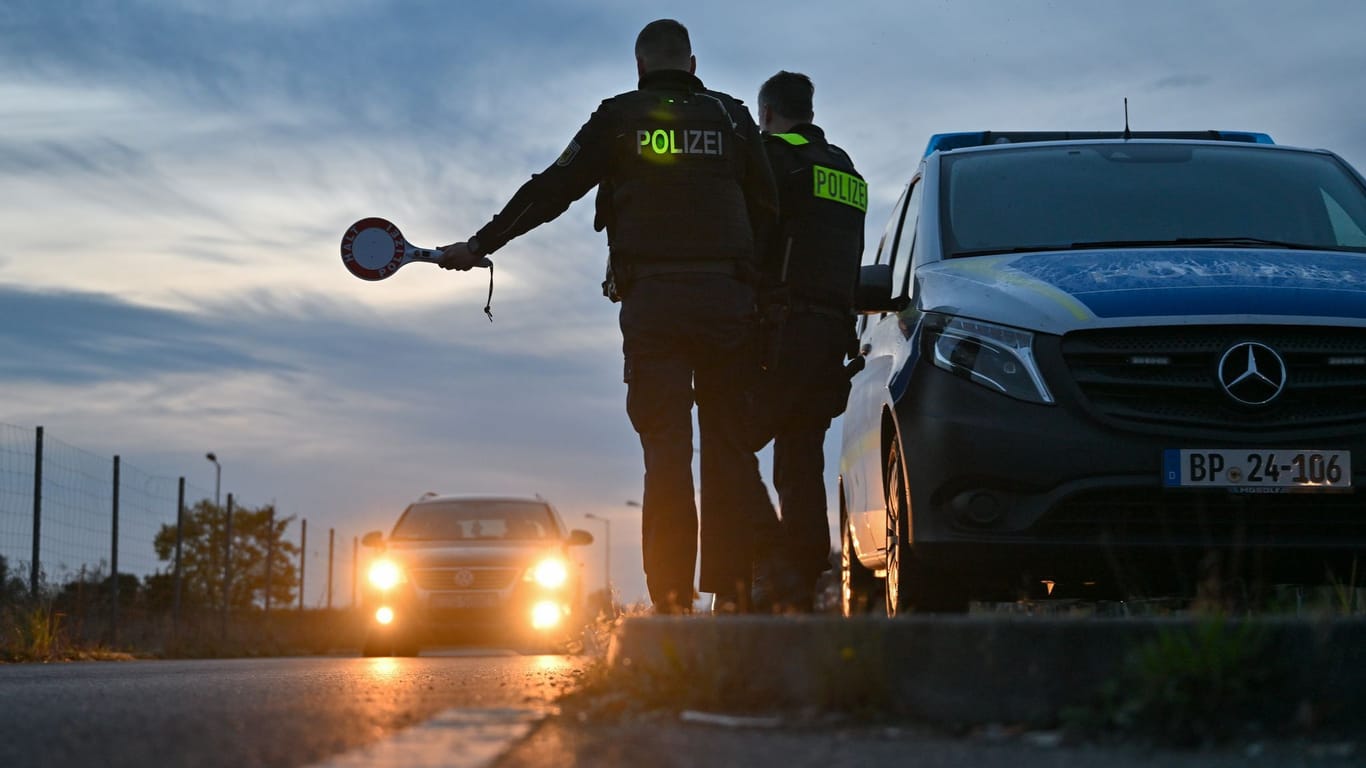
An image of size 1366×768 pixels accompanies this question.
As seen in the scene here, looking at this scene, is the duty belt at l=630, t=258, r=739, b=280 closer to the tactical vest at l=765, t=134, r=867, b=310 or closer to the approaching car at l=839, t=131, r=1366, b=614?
the approaching car at l=839, t=131, r=1366, b=614

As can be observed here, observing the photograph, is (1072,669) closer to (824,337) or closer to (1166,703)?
(1166,703)

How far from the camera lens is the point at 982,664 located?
4.18 m

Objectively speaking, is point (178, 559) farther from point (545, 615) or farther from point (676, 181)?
point (676, 181)

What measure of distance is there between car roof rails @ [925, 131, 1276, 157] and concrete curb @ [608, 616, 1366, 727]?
4360 millimetres

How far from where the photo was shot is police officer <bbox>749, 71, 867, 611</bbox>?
7523mm

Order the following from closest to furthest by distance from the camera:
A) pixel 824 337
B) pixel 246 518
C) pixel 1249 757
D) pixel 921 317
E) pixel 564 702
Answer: pixel 1249 757
pixel 564 702
pixel 921 317
pixel 824 337
pixel 246 518

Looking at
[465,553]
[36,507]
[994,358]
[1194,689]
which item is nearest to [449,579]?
[465,553]

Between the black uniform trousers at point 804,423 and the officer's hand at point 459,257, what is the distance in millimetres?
1352

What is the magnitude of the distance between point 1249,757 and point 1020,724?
21.8 inches

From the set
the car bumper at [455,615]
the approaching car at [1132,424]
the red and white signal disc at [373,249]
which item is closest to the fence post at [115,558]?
the car bumper at [455,615]

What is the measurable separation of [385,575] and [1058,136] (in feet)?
28.1

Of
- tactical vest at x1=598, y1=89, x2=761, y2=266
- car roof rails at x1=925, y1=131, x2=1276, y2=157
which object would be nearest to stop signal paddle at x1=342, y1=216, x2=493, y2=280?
tactical vest at x1=598, y1=89, x2=761, y2=266

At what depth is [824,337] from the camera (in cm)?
765

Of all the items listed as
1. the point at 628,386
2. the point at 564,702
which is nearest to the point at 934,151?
the point at 628,386
